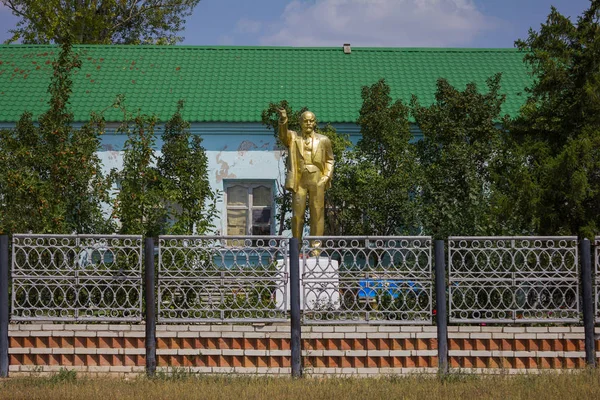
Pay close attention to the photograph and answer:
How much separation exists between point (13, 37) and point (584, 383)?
17329 mm

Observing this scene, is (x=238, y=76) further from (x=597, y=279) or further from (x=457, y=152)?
(x=597, y=279)

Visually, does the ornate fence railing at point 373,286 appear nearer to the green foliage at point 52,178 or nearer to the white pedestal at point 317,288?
the white pedestal at point 317,288

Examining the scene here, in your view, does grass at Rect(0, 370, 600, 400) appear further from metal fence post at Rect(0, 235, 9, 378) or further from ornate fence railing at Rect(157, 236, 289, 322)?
ornate fence railing at Rect(157, 236, 289, 322)

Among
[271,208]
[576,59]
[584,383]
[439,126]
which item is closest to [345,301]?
[584,383]

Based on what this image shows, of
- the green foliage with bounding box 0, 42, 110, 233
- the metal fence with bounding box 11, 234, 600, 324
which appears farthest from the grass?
the green foliage with bounding box 0, 42, 110, 233

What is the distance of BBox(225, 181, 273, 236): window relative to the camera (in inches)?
505

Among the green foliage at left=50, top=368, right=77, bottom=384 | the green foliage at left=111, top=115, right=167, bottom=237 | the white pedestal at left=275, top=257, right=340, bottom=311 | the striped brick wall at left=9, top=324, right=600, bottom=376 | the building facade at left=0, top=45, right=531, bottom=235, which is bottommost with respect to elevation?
the green foliage at left=50, top=368, right=77, bottom=384

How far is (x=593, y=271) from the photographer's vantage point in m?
6.75

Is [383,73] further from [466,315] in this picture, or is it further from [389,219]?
[466,315]

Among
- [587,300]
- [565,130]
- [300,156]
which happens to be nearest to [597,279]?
[587,300]

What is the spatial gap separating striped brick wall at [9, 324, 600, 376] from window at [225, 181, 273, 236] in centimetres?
622

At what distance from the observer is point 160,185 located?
32.1ft

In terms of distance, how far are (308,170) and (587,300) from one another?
3.53m

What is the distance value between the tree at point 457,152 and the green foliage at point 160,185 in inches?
120
